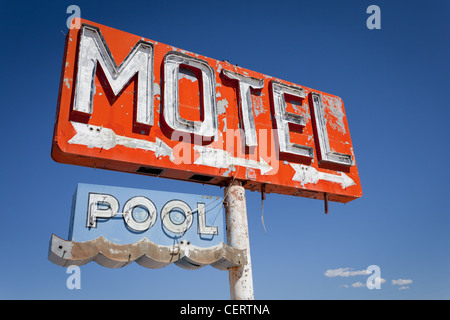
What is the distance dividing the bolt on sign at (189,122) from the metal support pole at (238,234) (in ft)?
1.23

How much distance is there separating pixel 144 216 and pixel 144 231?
0.88 feet

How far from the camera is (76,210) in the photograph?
6.32 metres

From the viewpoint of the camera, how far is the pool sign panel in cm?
639

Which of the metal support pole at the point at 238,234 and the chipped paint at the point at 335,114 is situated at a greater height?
the chipped paint at the point at 335,114

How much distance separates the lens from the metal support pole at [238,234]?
7262 mm

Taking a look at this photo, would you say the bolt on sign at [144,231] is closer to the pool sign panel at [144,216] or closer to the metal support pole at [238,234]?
the pool sign panel at [144,216]

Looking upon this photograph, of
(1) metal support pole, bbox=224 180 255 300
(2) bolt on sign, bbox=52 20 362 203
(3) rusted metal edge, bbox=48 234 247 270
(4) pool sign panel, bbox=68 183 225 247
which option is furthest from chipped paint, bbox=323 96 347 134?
(3) rusted metal edge, bbox=48 234 247 270

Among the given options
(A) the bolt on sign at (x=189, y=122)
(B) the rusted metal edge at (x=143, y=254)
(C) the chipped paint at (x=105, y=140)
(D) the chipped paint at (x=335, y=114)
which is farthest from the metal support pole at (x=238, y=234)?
(D) the chipped paint at (x=335, y=114)

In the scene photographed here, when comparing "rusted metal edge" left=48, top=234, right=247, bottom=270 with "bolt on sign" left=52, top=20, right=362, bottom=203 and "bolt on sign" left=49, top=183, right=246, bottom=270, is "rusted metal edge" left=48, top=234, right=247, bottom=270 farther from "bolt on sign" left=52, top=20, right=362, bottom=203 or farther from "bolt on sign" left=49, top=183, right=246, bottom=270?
"bolt on sign" left=52, top=20, right=362, bottom=203

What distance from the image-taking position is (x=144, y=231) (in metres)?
6.79

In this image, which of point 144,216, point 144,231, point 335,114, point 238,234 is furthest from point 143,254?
point 335,114
